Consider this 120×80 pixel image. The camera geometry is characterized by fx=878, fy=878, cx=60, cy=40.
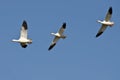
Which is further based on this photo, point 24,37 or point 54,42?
point 54,42

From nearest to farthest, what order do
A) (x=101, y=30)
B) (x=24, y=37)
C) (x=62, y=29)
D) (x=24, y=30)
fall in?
1. (x=24, y=30)
2. (x=24, y=37)
3. (x=62, y=29)
4. (x=101, y=30)

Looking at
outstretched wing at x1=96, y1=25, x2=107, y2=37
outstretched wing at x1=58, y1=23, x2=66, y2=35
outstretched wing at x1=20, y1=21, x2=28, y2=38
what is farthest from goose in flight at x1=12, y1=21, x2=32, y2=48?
outstretched wing at x1=96, y1=25, x2=107, y2=37

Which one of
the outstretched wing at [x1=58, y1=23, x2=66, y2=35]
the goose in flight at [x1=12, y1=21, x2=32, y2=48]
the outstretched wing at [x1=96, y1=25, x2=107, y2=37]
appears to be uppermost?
the outstretched wing at [x1=96, y1=25, x2=107, y2=37]

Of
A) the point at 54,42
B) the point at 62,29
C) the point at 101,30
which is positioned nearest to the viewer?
the point at 62,29

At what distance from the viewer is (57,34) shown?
125 meters

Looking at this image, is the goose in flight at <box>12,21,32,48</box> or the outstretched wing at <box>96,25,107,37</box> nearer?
the goose in flight at <box>12,21,32,48</box>

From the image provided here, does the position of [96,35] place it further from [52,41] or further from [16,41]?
[16,41]

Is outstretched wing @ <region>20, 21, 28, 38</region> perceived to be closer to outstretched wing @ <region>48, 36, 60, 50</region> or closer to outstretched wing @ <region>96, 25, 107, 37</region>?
outstretched wing @ <region>48, 36, 60, 50</region>

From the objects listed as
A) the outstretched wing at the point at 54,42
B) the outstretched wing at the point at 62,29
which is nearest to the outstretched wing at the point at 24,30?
the outstretched wing at the point at 62,29

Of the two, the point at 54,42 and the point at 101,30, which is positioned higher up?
the point at 101,30

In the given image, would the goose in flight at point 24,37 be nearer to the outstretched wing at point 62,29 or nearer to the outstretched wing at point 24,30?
the outstretched wing at point 24,30

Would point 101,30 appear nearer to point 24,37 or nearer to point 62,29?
point 62,29

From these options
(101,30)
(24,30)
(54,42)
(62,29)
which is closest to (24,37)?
(24,30)

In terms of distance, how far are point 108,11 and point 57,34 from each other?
8.08 m
